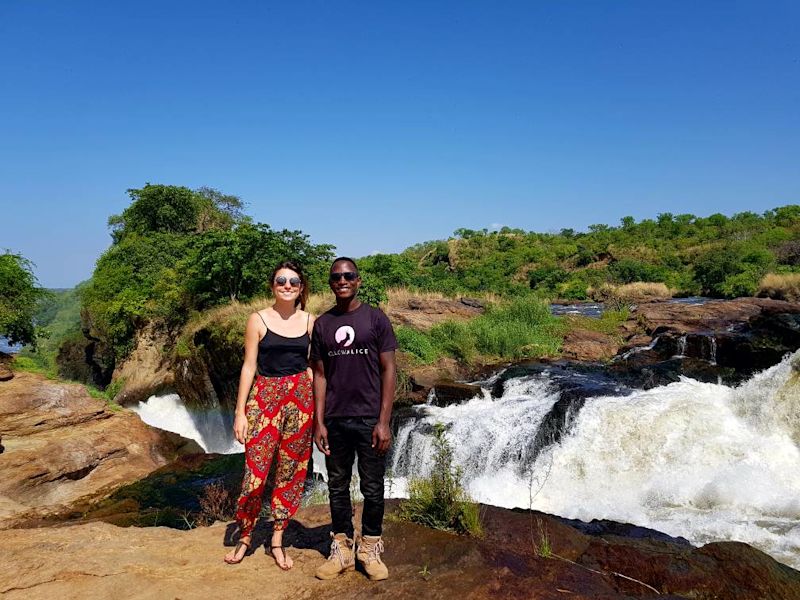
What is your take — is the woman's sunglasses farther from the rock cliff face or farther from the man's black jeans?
the rock cliff face

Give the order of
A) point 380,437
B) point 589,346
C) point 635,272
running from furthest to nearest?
point 635,272, point 589,346, point 380,437

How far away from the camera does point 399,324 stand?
563 inches

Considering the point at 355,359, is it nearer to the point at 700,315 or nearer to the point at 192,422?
the point at 192,422

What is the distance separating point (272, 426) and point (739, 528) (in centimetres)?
535

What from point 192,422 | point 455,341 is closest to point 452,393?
point 455,341

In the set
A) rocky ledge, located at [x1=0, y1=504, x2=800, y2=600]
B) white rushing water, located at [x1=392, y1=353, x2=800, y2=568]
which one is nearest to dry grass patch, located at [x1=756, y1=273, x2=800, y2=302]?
white rushing water, located at [x1=392, y1=353, x2=800, y2=568]

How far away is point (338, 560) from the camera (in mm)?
3082

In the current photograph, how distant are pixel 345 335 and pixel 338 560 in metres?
1.40

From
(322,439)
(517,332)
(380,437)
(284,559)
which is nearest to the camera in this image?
(380,437)

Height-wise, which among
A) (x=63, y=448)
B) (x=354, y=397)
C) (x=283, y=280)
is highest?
(x=283, y=280)

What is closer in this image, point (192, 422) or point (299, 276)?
point (299, 276)

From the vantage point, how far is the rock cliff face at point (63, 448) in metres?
7.80

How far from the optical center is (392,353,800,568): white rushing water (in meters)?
5.97

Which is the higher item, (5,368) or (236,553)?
(5,368)
